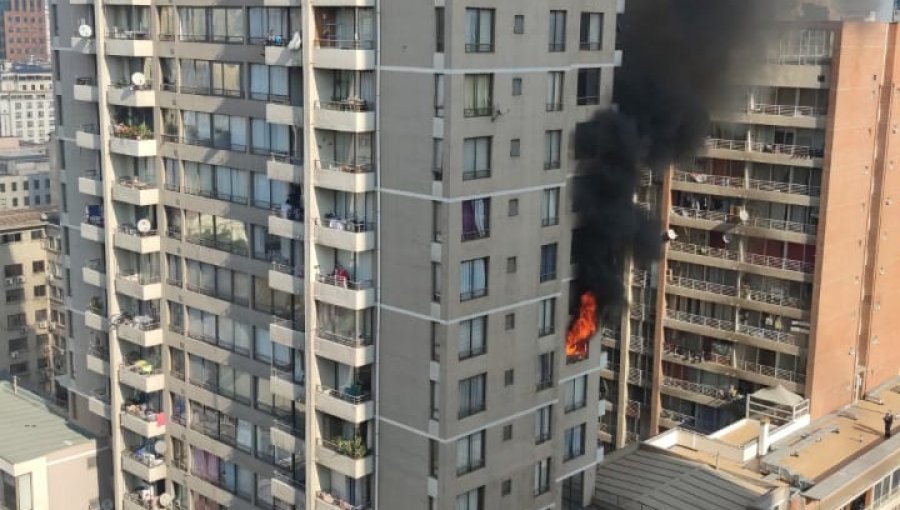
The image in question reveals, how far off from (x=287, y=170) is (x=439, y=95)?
21.4 feet

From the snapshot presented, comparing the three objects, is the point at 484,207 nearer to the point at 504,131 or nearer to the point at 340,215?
the point at 504,131

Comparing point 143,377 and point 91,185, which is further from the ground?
point 91,185

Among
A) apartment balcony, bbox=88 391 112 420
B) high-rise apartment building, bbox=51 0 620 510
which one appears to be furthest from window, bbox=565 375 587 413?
apartment balcony, bbox=88 391 112 420

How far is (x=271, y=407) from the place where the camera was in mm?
37906

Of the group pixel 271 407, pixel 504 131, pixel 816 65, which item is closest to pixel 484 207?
pixel 504 131

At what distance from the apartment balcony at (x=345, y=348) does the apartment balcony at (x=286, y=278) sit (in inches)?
65.8

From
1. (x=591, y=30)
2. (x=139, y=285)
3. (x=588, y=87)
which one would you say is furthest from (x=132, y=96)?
(x=591, y=30)

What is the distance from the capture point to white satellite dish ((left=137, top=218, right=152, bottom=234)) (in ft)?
132

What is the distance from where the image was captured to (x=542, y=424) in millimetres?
35188

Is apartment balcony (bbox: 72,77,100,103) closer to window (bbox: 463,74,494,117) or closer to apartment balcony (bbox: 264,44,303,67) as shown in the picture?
apartment balcony (bbox: 264,44,303,67)

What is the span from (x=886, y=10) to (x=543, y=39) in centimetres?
2902

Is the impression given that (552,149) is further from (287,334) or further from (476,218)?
(287,334)

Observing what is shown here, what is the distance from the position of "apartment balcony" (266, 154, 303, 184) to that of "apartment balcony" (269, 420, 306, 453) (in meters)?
8.56

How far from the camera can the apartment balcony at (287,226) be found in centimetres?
3406
